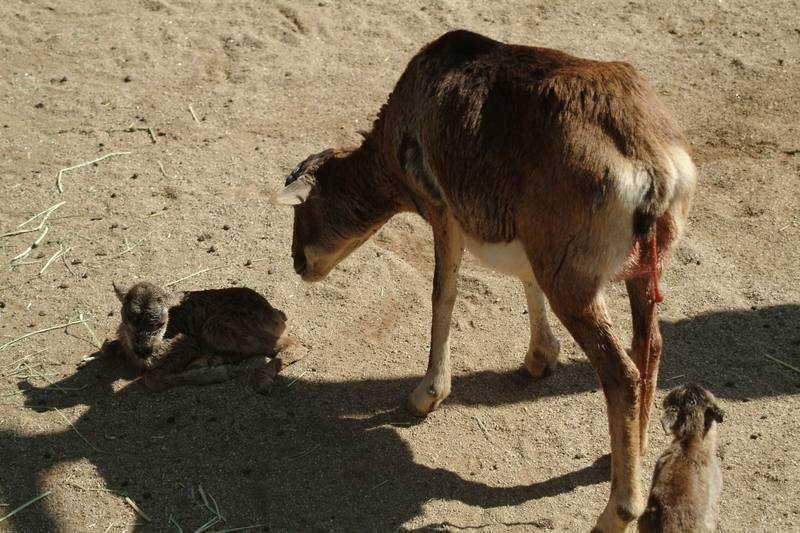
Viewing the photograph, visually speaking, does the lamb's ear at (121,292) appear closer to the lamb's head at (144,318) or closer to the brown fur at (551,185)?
the lamb's head at (144,318)

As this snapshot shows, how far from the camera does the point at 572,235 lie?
4777 mm

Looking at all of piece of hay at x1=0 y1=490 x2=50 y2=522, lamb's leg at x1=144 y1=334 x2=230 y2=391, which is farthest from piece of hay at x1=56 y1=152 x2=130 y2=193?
piece of hay at x1=0 y1=490 x2=50 y2=522

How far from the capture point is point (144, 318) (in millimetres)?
6168

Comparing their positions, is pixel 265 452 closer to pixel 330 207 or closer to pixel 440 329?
pixel 440 329

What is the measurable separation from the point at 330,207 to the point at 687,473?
9.62 feet

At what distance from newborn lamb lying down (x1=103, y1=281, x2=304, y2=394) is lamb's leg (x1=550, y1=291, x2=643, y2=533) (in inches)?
88.0

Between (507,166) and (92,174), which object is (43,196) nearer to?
(92,174)

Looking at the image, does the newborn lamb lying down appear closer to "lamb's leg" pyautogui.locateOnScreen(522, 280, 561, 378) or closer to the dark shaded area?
the dark shaded area

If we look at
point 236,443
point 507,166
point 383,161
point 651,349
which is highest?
point 507,166

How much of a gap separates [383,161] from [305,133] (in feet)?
8.96

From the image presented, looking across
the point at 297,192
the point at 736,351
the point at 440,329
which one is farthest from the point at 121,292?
the point at 736,351

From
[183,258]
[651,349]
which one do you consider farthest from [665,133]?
A: [183,258]

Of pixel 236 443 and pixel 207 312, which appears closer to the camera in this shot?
pixel 236 443

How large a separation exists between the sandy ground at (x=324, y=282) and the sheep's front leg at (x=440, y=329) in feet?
0.62
